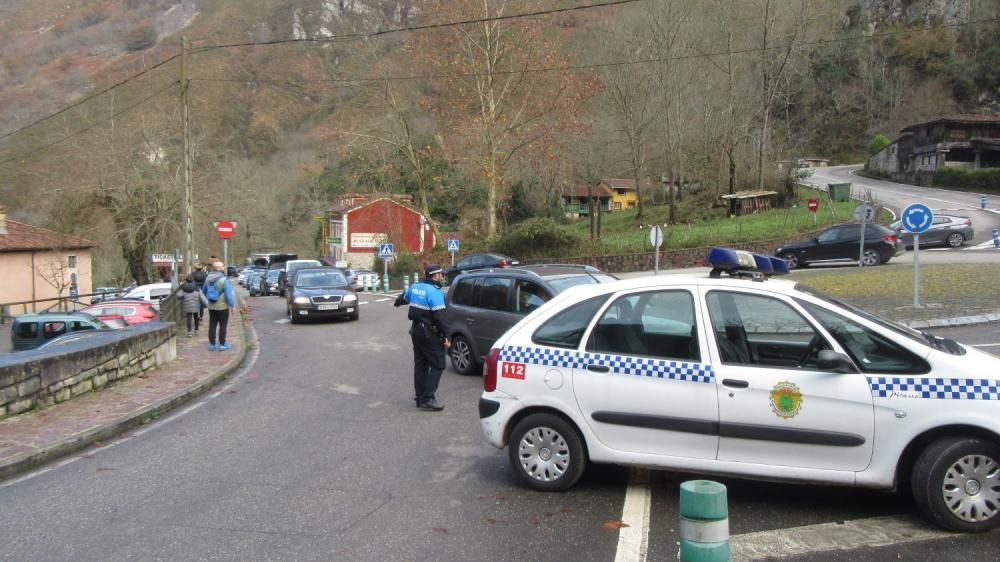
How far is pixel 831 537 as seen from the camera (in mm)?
4621

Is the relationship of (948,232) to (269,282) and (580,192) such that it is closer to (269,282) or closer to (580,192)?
(269,282)

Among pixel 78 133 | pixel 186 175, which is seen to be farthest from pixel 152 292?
pixel 78 133

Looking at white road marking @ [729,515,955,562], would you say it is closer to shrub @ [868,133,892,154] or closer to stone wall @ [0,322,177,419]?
stone wall @ [0,322,177,419]

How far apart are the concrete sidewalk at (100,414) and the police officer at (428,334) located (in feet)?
10.8

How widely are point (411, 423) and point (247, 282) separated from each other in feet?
150

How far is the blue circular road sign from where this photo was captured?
14906mm

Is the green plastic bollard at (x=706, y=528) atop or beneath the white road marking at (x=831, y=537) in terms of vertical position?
atop

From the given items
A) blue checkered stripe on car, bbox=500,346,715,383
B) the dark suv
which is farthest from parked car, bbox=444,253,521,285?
blue checkered stripe on car, bbox=500,346,715,383

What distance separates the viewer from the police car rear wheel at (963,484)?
4477 millimetres

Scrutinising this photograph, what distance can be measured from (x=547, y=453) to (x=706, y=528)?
2.50 meters

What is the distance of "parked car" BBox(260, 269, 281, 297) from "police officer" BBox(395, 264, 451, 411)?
3502 cm

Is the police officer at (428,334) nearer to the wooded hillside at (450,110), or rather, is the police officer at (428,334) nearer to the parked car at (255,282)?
the wooded hillside at (450,110)

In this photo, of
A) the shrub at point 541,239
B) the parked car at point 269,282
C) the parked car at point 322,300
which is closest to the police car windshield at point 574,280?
the parked car at point 322,300

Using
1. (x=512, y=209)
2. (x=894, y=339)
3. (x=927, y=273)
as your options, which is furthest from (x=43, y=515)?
(x=512, y=209)
